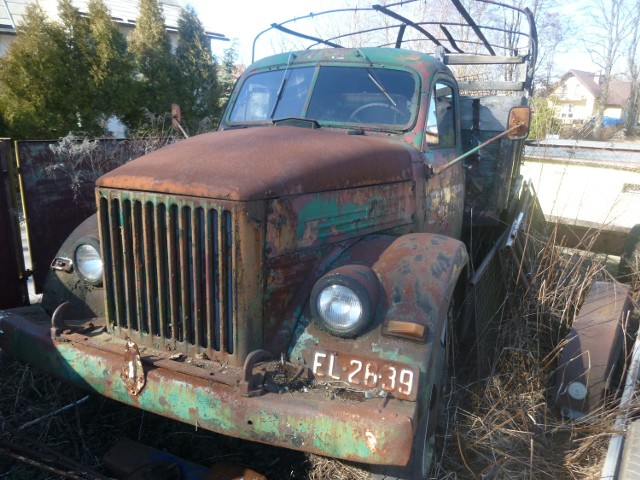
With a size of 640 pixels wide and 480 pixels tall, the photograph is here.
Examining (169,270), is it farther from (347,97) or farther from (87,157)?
(87,157)

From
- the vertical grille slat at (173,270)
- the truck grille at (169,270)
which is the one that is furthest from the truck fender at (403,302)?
the vertical grille slat at (173,270)

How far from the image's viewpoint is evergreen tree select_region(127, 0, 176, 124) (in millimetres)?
12008

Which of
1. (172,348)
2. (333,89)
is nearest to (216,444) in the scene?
(172,348)

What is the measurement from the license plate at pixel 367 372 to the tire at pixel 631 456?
3.98 ft

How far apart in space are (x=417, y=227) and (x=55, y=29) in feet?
32.2

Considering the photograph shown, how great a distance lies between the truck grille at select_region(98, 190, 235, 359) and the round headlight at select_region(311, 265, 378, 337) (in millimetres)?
412

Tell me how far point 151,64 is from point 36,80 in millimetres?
2958

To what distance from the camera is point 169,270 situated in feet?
8.00

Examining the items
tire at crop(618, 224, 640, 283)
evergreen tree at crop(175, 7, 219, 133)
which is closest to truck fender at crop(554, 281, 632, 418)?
tire at crop(618, 224, 640, 283)

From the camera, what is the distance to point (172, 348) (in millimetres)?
2545

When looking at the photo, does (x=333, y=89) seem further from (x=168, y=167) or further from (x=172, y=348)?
(x=172, y=348)

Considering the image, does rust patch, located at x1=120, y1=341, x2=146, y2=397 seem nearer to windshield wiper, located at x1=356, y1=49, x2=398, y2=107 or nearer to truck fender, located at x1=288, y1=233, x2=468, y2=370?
truck fender, located at x1=288, y1=233, x2=468, y2=370

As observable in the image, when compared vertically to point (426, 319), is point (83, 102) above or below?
above

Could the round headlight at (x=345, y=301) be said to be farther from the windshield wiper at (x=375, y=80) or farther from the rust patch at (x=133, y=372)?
the windshield wiper at (x=375, y=80)
